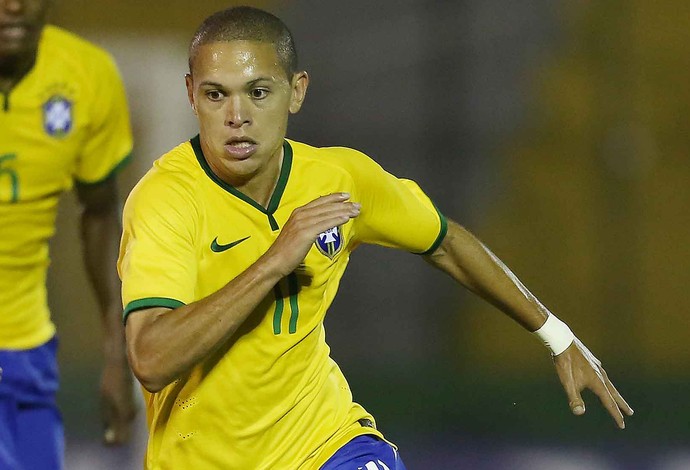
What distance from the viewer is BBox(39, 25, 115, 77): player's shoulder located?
4328mm

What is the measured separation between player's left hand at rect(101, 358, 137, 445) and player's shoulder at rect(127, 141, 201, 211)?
54.2 inches

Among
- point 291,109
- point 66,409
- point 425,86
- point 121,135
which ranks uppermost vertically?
point 291,109

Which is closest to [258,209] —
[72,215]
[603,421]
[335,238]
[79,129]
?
[335,238]

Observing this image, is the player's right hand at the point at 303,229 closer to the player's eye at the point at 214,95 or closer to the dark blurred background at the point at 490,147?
the player's eye at the point at 214,95

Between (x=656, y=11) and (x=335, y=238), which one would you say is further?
(x=656, y=11)

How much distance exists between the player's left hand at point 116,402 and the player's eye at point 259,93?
1.59 meters

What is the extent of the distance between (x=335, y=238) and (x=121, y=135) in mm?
1385

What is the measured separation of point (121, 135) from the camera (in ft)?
14.9

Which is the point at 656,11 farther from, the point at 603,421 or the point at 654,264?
the point at 603,421

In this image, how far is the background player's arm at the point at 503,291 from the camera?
12.4 ft

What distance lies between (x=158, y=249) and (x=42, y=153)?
1.38 m

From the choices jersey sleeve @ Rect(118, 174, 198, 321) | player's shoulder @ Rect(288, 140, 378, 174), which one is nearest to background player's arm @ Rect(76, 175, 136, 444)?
player's shoulder @ Rect(288, 140, 378, 174)

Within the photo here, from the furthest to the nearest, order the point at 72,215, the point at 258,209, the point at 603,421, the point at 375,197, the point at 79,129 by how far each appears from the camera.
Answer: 1. the point at 72,215
2. the point at 603,421
3. the point at 79,129
4. the point at 375,197
5. the point at 258,209

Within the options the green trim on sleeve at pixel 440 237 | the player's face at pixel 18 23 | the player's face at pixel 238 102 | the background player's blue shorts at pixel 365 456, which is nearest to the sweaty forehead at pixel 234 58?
the player's face at pixel 238 102
